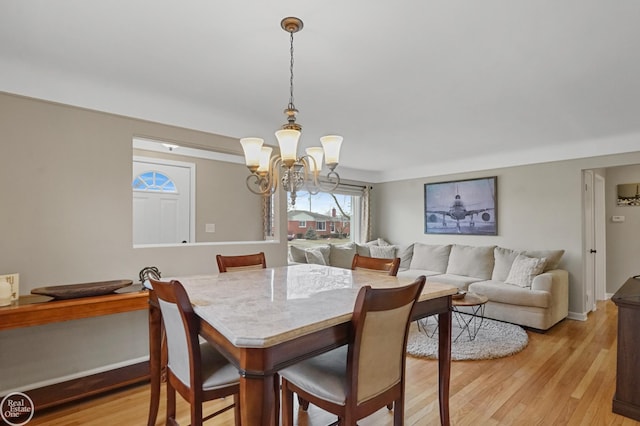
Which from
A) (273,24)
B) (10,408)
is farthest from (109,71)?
(10,408)

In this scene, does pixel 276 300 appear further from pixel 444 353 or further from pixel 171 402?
pixel 444 353

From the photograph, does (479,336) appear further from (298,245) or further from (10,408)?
(10,408)

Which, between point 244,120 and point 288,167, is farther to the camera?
point 244,120

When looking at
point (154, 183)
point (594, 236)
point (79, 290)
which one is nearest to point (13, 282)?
point (79, 290)

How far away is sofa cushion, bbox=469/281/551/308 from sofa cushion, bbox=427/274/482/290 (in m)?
0.13

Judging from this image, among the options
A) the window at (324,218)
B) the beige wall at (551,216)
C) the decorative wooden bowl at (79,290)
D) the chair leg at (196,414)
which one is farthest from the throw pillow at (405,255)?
the chair leg at (196,414)

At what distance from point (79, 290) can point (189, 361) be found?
139 centimetres

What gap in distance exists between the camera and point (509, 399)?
2381 mm

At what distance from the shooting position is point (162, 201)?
14.8ft

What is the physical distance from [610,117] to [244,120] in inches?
143

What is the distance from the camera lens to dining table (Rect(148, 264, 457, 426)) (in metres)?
1.02

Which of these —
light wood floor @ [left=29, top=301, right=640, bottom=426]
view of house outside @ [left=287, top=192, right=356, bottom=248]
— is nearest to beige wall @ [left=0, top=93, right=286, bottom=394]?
light wood floor @ [left=29, top=301, right=640, bottom=426]

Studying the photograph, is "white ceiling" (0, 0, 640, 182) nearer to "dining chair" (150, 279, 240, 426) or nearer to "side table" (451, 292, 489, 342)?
"dining chair" (150, 279, 240, 426)

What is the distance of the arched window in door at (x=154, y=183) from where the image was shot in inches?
170
